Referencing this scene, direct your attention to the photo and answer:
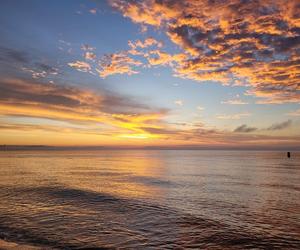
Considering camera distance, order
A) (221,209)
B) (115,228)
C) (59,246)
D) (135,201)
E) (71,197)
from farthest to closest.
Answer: (71,197)
(135,201)
(221,209)
(115,228)
(59,246)

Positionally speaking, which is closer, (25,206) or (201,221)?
(201,221)

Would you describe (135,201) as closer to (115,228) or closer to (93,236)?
(115,228)

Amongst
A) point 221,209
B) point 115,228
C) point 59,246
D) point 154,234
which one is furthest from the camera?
point 221,209

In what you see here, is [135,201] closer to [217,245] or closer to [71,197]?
[71,197]

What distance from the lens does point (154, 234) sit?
1595 centimetres

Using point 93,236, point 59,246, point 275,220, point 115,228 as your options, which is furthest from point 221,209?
point 59,246

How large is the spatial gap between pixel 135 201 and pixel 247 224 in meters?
10.8

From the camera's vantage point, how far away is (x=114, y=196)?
29.0 meters

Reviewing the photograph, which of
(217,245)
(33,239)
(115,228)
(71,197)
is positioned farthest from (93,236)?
(71,197)

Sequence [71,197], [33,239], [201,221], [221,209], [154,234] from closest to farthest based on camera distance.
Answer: [33,239], [154,234], [201,221], [221,209], [71,197]

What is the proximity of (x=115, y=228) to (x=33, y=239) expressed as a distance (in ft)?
14.9

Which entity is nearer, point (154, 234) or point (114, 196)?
point (154, 234)

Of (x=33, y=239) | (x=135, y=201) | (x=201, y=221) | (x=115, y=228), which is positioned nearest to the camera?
(x=33, y=239)

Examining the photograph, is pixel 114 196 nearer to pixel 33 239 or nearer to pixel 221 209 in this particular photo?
pixel 221 209
